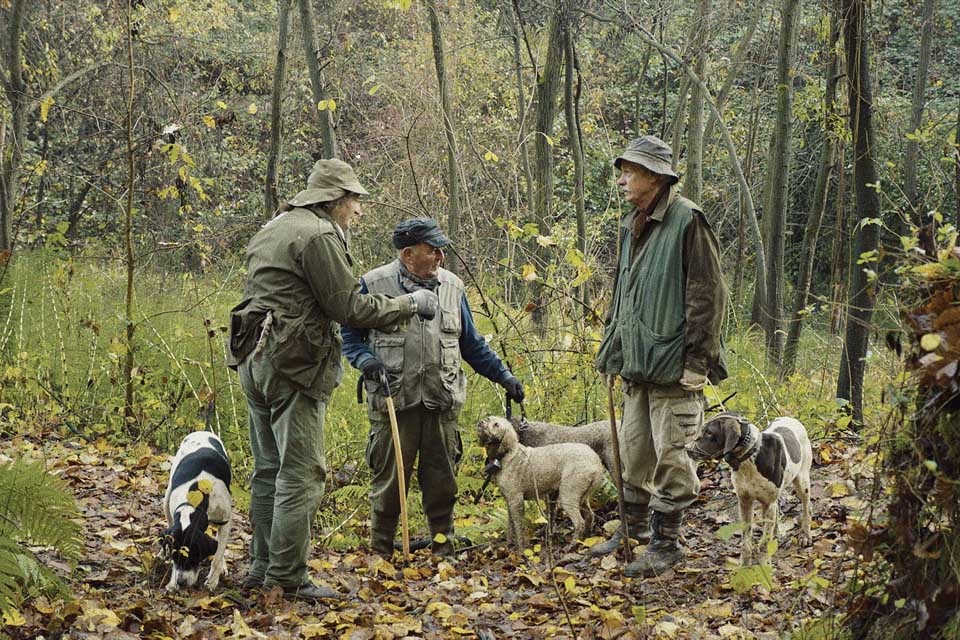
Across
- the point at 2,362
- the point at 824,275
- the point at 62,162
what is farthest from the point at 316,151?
the point at 2,362

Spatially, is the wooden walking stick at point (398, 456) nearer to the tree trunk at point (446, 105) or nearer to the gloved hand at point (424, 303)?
the gloved hand at point (424, 303)

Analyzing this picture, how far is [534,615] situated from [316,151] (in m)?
18.6

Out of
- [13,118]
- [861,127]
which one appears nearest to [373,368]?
[861,127]

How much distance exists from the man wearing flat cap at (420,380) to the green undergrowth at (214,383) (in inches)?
37.5

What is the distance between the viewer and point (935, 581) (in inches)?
129

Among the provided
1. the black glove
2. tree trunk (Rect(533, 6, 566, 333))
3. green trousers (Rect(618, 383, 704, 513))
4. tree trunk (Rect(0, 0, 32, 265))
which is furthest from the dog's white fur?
tree trunk (Rect(0, 0, 32, 265))

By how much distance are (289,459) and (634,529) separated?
237 centimetres

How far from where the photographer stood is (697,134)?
40.8ft

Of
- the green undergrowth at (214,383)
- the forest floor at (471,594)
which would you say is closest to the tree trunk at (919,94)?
the green undergrowth at (214,383)

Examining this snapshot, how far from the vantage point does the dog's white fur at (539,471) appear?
255 inches

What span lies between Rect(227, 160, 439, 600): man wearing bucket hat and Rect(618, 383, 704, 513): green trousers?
5.06 ft

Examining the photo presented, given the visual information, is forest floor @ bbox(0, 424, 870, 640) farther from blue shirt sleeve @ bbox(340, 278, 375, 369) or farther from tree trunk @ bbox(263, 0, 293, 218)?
tree trunk @ bbox(263, 0, 293, 218)

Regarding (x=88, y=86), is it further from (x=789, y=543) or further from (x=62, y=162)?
(x=789, y=543)

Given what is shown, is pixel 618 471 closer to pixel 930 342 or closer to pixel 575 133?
pixel 930 342
